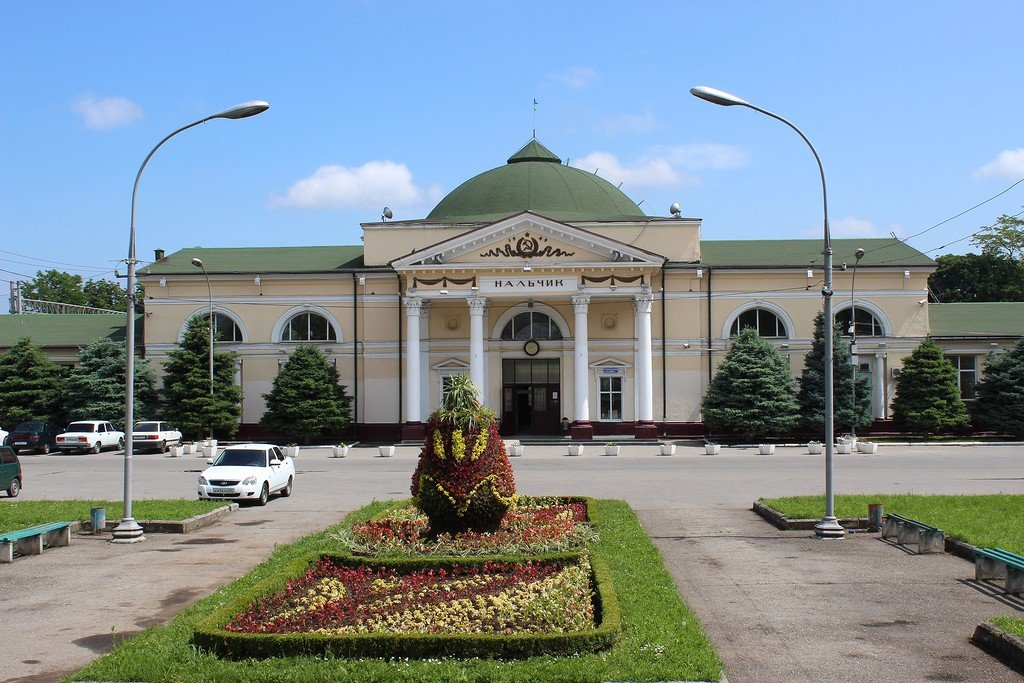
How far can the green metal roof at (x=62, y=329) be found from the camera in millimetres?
57688

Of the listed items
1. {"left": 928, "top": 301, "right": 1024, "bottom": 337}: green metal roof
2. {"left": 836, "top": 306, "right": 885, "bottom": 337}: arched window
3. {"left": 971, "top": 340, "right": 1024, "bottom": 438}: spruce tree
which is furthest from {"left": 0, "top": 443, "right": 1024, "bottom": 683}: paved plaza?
{"left": 928, "top": 301, "right": 1024, "bottom": 337}: green metal roof

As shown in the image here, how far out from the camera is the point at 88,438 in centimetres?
4606

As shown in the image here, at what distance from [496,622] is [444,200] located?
50.5 meters

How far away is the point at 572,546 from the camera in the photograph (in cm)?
1591

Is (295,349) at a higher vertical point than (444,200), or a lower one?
lower

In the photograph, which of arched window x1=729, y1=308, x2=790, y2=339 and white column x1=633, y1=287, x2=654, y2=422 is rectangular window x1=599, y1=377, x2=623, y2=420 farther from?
arched window x1=729, y1=308, x2=790, y2=339

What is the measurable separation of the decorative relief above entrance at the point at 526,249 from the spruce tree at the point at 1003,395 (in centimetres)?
2128

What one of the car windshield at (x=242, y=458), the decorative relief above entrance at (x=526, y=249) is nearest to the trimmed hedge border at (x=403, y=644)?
the car windshield at (x=242, y=458)

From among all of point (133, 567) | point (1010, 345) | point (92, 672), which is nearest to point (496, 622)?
point (92, 672)

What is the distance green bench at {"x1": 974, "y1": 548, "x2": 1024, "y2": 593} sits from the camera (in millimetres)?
12664

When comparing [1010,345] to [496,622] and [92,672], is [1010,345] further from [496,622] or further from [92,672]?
[92,672]

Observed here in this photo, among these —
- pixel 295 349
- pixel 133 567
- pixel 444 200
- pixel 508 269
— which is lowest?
pixel 133 567

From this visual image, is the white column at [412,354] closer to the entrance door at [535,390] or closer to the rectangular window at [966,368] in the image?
the entrance door at [535,390]

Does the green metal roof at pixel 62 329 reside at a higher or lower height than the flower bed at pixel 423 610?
higher
